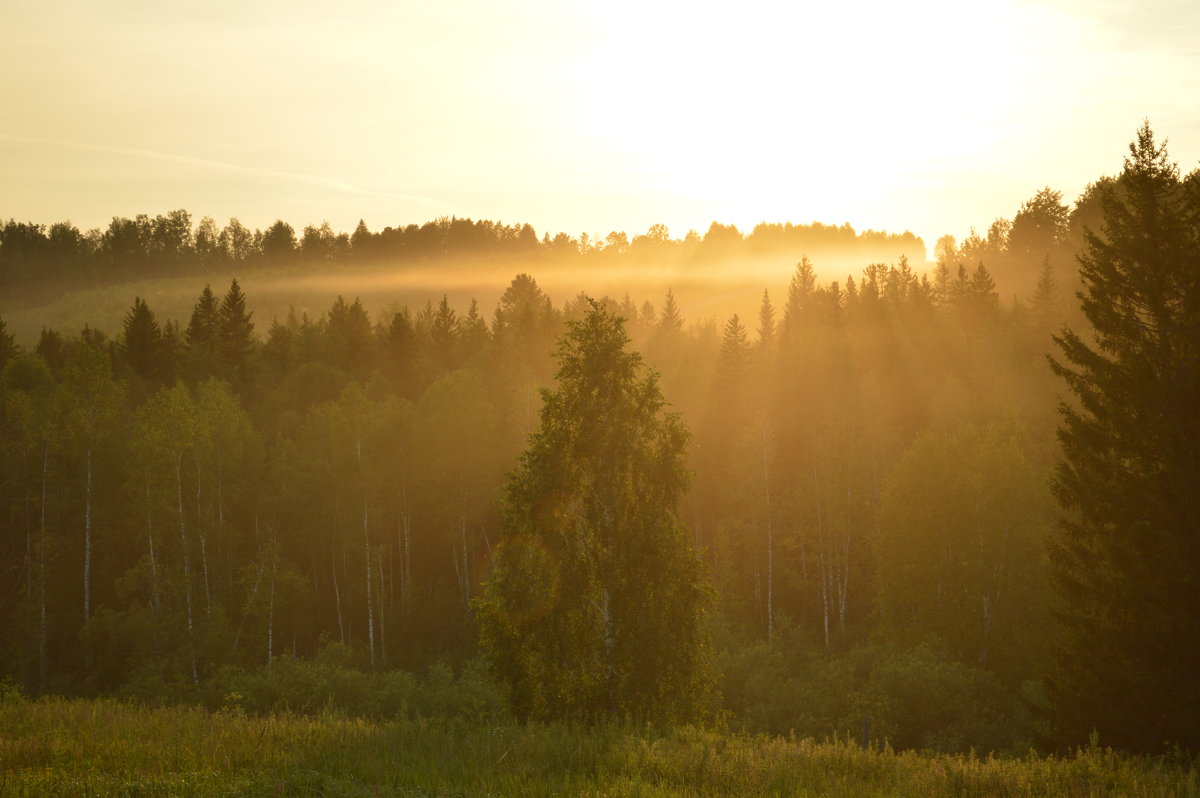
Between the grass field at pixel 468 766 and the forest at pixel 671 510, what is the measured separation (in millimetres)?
4640

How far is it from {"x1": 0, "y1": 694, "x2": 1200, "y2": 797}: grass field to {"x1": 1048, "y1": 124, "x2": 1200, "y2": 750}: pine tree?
1830 millimetres

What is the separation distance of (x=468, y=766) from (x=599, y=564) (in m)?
10.6

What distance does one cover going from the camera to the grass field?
11227 mm

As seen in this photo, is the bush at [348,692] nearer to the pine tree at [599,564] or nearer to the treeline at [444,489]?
the treeline at [444,489]

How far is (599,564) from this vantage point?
23.0 m

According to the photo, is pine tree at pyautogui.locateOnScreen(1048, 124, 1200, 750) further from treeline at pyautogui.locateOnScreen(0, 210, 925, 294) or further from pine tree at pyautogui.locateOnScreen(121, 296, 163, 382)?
treeline at pyautogui.locateOnScreen(0, 210, 925, 294)

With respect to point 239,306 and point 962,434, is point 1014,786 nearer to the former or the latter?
point 962,434

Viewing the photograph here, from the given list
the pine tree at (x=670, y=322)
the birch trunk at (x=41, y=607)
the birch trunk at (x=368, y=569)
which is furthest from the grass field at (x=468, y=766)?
the pine tree at (x=670, y=322)

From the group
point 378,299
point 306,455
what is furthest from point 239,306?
point 378,299

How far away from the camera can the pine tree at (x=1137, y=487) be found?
627 inches

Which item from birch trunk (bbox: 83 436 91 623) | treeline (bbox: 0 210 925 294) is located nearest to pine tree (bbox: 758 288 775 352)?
birch trunk (bbox: 83 436 91 623)

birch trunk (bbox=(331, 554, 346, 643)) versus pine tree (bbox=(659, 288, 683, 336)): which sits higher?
pine tree (bbox=(659, 288, 683, 336))

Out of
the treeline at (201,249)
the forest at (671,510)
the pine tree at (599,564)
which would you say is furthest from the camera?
the treeline at (201,249)

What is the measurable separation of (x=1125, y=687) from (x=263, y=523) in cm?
5717
